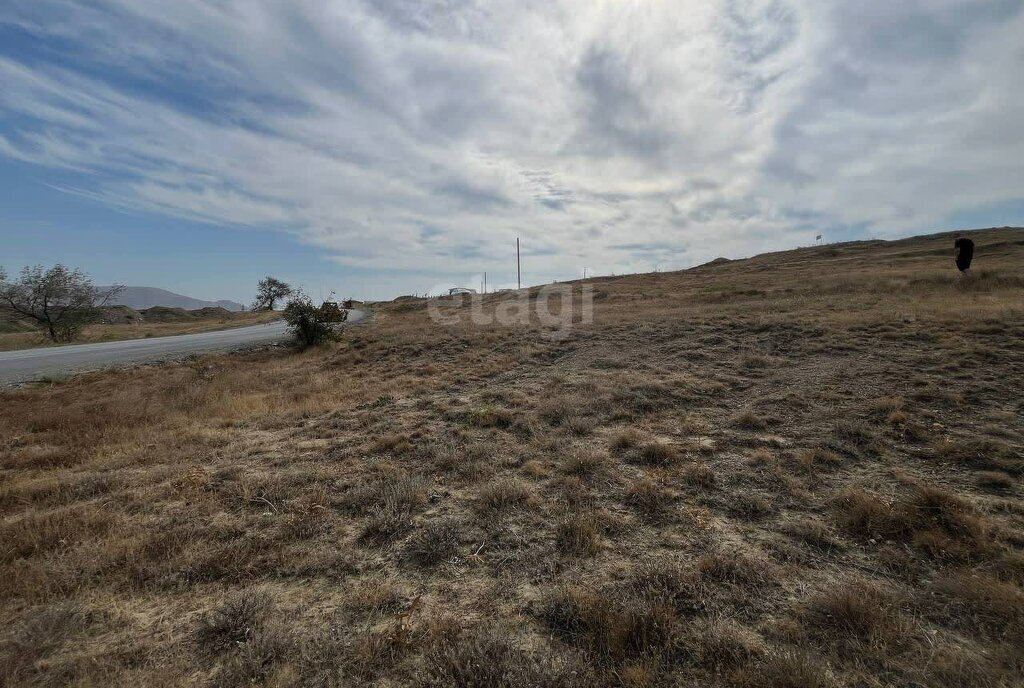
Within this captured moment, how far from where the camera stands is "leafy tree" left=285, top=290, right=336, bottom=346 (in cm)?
1958

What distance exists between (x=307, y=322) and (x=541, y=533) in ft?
60.2

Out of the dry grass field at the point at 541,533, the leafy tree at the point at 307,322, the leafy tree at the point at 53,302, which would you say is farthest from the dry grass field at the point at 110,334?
the dry grass field at the point at 541,533

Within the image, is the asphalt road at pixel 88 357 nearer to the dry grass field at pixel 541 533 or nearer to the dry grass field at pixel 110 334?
the dry grass field at pixel 541 533

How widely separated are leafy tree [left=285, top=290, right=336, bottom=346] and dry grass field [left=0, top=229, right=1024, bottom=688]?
9.53 m

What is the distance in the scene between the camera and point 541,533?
4.37 metres

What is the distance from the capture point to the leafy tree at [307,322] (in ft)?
64.2

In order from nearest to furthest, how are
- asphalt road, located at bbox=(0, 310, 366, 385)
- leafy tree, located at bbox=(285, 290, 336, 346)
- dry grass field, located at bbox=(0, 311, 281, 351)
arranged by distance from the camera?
asphalt road, located at bbox=(0, 310, 366, 385) < leafy tree, located at bbox=(285, 290, 336, 346) < dry grass field, located at bbox=(0, 311, 281, 351)

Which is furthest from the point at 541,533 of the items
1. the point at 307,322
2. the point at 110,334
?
the point at 110,334

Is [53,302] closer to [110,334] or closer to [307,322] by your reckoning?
[110,334]

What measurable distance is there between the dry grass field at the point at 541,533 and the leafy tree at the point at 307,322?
953 centimetres

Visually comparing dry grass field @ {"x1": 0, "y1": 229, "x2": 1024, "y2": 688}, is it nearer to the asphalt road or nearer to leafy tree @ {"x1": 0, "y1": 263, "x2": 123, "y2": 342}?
the asphalt road

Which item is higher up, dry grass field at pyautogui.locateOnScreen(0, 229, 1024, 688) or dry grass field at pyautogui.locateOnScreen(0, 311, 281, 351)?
dry grass field at pyautogui.locateOnScreen(0, 311, 281, 351)

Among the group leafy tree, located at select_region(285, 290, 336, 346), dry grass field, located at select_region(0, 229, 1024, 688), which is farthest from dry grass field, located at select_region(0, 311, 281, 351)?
dry grass field, located at select_region(0, 229, 1024, 688)

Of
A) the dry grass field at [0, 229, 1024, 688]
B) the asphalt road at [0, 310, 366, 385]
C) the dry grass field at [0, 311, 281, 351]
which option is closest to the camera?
the dry grass field at [0, 229, 1024, 688]
